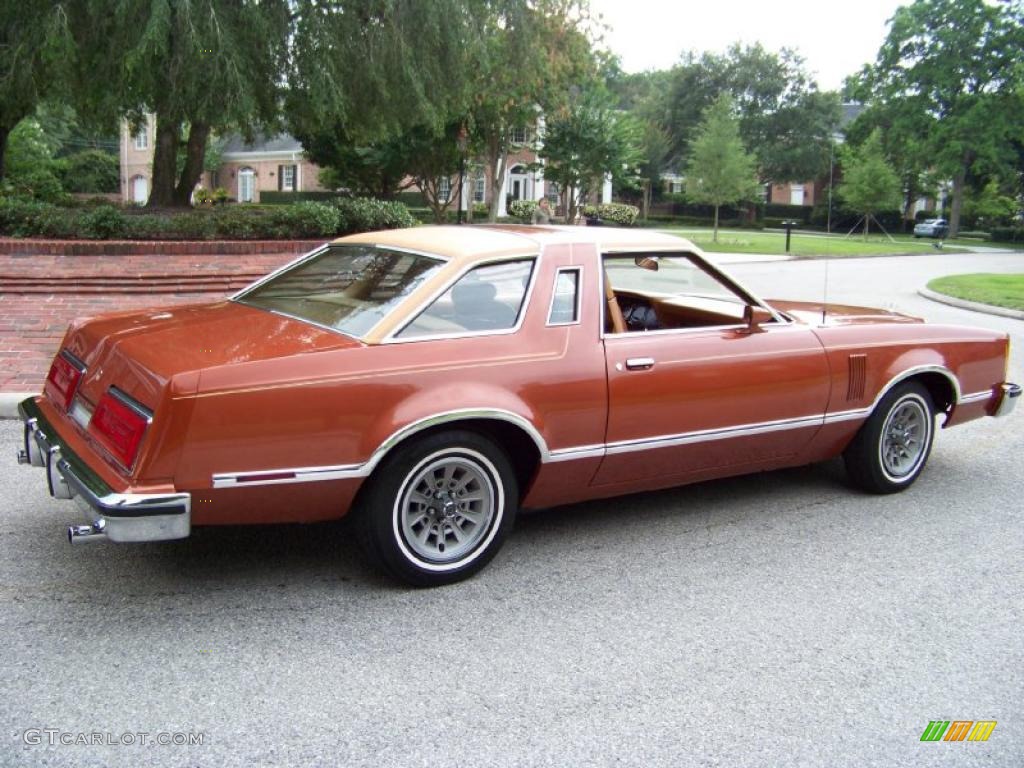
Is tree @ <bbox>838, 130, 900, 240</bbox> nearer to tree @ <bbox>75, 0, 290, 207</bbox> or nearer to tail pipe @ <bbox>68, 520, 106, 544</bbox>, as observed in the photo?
tree @ <bbox>75, 0, 290, 207</bbox>

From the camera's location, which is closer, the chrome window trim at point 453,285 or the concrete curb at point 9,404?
the chrome window trim at point 453,285

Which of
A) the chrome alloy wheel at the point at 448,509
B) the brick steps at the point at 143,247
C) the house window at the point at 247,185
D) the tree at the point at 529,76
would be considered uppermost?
the tree at the point at 529,76

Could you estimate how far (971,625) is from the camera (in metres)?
3.89

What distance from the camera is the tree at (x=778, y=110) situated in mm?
67625

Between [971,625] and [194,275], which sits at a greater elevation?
[194,275]

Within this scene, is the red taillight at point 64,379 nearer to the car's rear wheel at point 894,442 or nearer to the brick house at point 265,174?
the car's rear wheel at point 894,442

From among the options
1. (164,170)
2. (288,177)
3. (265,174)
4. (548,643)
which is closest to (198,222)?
(164,170)

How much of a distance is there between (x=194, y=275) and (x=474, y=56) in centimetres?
596

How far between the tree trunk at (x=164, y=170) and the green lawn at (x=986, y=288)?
44.0 ft

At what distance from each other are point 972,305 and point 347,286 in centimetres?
1446

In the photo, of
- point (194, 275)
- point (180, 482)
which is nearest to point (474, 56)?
point (194, 275)

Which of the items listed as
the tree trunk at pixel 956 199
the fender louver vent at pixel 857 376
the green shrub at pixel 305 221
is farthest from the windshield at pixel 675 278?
the tree trunk at pixel 956 199

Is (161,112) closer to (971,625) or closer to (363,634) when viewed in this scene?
(363,634)

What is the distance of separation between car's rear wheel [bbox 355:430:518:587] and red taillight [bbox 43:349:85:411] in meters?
1.43
